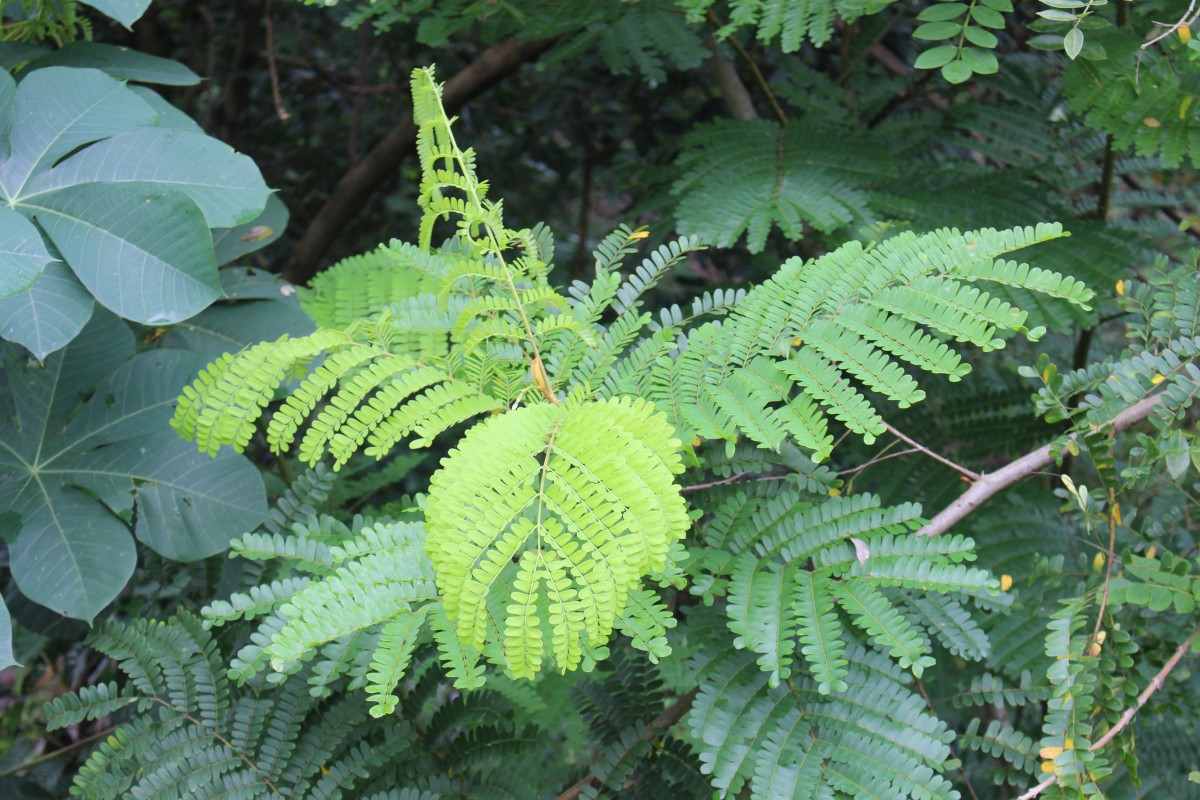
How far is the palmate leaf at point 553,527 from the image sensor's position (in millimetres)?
794

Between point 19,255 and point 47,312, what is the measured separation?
0.10 metres

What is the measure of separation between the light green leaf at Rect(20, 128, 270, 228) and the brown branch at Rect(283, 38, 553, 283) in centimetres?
141

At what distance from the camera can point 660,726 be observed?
1.28 meters

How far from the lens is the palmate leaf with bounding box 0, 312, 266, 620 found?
1288mm

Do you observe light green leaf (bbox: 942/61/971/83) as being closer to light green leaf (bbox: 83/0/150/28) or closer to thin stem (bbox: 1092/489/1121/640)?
thin stem (bbox: 1092/489/1121/640)

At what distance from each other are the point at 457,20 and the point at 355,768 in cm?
152

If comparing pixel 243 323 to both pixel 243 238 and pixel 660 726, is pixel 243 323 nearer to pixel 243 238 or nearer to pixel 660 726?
pixel 243 238

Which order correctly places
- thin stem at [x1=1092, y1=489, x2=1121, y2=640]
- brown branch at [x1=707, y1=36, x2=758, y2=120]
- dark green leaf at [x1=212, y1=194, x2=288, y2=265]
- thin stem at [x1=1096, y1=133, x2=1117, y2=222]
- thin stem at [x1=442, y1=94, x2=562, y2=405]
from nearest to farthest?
thin stem at [x1=442, y1=94, x2=562, y2=405] < thin stem at [x1=1092, y1=489, x2=1121, y2=640] < dark green leaf at [x1=212, y1=194, x2=288, y2=265] < thin stem at [x1=1096, y1=133, x2=1117, y2=222] < brown branch at [x1=707, y1=36, x2=758, y2=120]

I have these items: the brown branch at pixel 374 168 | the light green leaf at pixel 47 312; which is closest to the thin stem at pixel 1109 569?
the light green leaf at pixel 47 312

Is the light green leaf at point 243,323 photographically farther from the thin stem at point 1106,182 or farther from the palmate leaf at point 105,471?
the thin stem at point 1106,182

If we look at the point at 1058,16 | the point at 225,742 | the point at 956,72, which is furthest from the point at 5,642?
the point at 1058,16

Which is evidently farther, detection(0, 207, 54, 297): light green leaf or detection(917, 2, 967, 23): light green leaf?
detection(917, 2, 967, 23): light green leaf

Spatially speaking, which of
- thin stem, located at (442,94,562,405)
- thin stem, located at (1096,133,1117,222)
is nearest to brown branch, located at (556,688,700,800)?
thin stem, located at (442,94,562,405)

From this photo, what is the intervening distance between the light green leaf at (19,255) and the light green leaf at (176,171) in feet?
0.50
